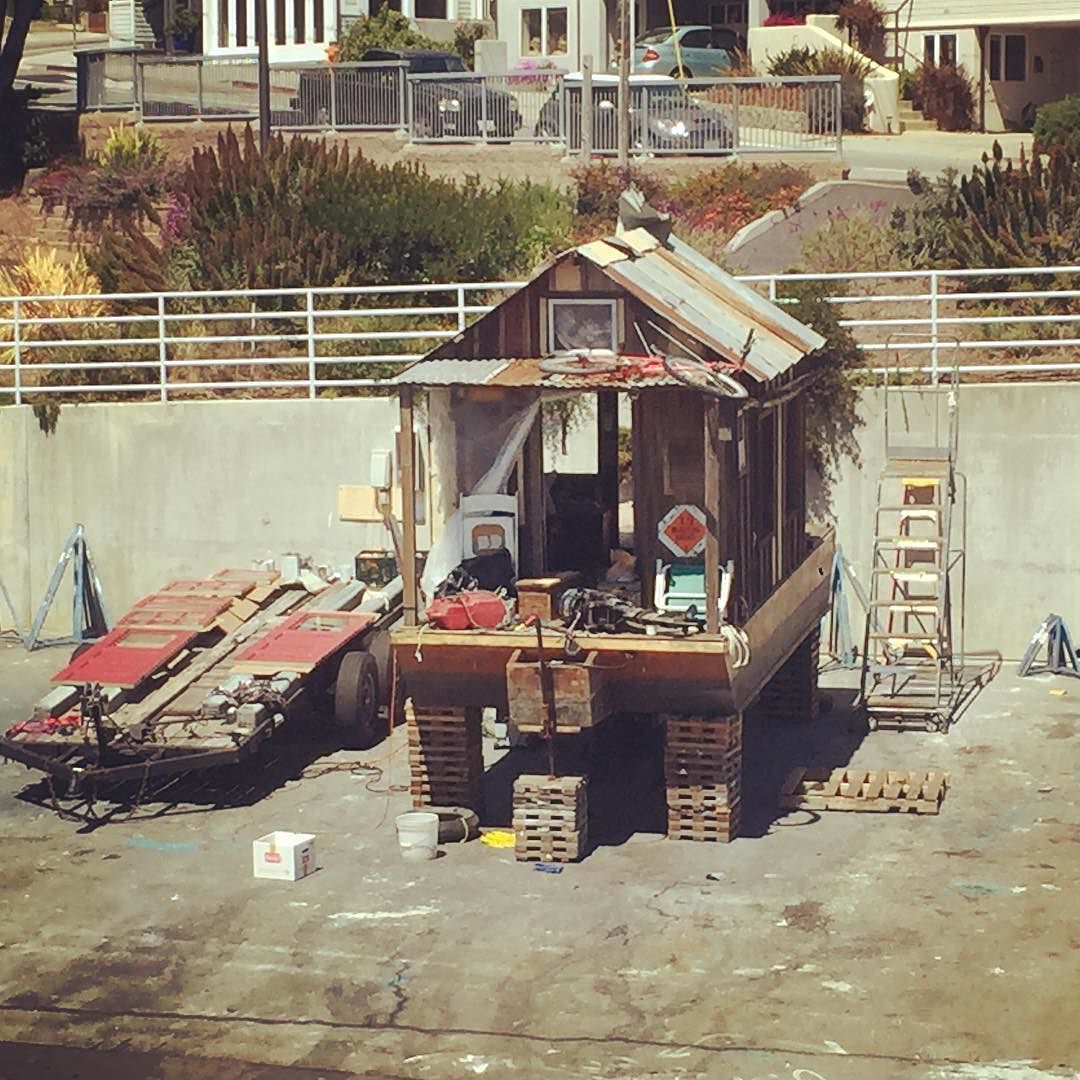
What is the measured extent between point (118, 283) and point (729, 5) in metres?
27.4

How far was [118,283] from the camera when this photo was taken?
76.3ft

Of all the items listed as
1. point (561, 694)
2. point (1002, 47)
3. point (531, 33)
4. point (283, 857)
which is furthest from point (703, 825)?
point (531, 33)

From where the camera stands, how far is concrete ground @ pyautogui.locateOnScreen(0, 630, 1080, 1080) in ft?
33.4

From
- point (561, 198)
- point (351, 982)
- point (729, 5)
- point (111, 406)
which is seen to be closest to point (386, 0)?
point (729, 5)

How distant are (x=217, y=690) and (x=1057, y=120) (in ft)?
82.9

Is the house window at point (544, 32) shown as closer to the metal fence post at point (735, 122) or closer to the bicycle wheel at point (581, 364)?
the metal fence post at point (735, 122)

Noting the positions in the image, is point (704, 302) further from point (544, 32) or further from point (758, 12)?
point (544, 32)

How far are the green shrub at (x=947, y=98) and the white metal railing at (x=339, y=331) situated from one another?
66.9ft

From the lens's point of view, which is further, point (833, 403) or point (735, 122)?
point (735, 122)

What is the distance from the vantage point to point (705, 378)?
42.4ft

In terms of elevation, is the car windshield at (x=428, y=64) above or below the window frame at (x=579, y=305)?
above

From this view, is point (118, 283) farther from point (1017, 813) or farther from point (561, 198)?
point (1017, 813)

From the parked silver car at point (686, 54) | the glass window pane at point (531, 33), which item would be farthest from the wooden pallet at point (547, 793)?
the glass window pane at point (531, 33)

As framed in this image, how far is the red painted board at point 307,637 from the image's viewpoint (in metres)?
15.5
